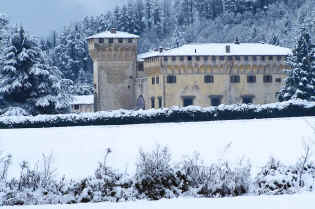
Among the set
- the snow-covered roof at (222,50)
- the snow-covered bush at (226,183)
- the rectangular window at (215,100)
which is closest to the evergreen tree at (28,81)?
the snow-covered roof at (222,50)

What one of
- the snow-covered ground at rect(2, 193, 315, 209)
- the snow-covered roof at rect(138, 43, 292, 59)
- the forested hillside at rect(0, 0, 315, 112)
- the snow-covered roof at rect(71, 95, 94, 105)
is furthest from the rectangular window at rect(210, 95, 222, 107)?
the snow-covered ground at rect(2, 193, 315, 209)

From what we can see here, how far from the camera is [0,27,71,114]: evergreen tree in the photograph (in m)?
38.2

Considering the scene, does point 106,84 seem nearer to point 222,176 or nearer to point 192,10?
point 222,176

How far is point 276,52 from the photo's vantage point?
4956 centimetres

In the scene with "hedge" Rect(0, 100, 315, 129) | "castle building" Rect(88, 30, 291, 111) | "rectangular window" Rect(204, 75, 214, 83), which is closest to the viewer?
"hedge" Rect(0, 100, 315, 129)

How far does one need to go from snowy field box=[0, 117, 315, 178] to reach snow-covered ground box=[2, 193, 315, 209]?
9.40 metres

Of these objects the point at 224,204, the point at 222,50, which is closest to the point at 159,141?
the point at 224,204

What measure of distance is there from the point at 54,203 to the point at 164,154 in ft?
9.67

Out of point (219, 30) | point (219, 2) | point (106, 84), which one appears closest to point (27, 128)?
point (106, 84)

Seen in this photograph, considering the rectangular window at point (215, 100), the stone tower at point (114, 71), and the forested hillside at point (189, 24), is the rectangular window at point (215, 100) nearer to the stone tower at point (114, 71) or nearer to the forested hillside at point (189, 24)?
the stone tower at point (114, 71)

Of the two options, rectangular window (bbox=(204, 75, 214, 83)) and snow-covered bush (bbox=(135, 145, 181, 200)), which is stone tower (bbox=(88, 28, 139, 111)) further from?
snow-covered bush (bbox=(135, 145, 181, 200))

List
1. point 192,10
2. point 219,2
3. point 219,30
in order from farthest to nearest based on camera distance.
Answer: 1. point 192,10
2. point 219,2
3. point 219,30

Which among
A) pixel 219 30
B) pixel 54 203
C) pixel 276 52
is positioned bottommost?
pixel 54 203

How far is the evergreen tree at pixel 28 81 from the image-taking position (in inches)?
1505
